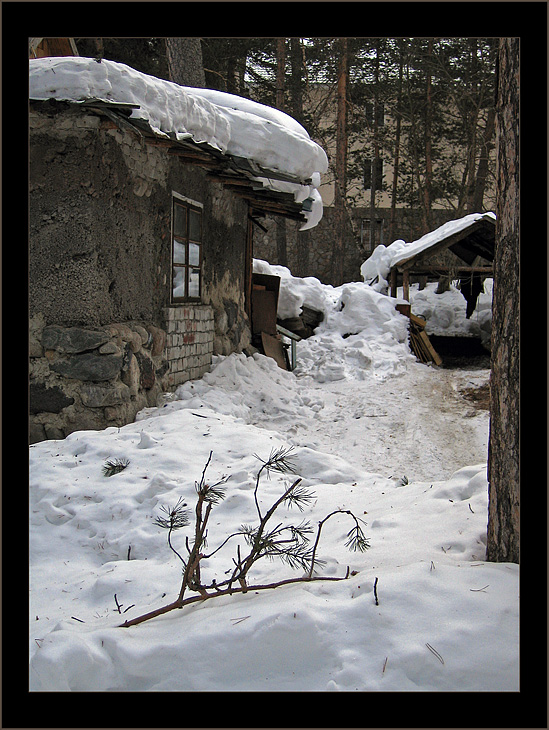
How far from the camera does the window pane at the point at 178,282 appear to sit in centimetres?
722

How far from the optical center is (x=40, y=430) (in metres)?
5.70

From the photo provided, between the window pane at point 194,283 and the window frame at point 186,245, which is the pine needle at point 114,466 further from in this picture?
the window pane at point 194,283

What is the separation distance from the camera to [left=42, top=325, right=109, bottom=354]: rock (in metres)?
5.55

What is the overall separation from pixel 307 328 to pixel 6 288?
10.8 metres

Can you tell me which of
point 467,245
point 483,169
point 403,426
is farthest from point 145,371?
point 483,169

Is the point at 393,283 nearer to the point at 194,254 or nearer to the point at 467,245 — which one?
the point at 467,245

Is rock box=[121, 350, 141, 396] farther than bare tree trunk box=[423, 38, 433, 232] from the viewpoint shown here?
No

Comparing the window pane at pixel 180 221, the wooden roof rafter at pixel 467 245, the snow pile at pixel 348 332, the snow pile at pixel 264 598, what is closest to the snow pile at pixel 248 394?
the snow pile at pixel 348 332

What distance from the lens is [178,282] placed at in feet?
24.1

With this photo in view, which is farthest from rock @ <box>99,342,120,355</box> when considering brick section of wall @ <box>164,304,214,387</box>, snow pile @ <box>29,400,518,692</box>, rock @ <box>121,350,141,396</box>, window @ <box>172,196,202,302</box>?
window @ <box>172,196,202,302</box>

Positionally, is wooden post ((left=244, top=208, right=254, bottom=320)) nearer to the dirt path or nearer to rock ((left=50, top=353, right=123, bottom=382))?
the dirt path

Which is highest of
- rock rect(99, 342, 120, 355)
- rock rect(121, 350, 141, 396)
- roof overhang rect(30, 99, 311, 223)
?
roof overhang rect(30, 99, 311, 223)

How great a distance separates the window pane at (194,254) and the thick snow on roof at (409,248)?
653 centimetres

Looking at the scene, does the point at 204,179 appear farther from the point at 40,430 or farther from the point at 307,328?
the point at 307,328
